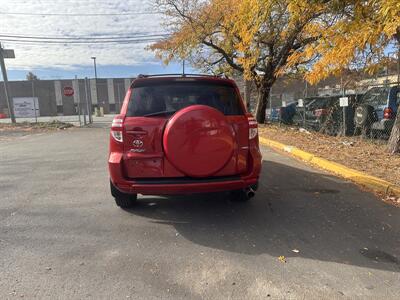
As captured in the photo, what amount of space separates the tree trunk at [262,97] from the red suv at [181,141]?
1395cm

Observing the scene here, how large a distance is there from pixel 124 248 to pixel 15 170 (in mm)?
5685

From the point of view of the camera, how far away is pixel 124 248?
12.3 feet

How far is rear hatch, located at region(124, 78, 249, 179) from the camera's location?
13.6ft

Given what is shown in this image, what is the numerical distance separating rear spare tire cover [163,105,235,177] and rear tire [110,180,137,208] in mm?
1118

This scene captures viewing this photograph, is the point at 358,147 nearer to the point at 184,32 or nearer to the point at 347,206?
the point at 347,206

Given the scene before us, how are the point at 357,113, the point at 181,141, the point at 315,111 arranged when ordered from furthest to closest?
the point at 315,111 < the point at 357,113 < the point at 181,141

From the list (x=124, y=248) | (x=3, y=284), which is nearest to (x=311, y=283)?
(x=124, y=248)

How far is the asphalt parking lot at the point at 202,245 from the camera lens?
9.83ft

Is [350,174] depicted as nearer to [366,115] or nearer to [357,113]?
[366,115]

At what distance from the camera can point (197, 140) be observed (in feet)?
13.2

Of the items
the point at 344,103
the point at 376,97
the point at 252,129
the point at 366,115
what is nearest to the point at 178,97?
the point at 252,129

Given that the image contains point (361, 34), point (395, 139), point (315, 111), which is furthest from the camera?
point (315, 111)

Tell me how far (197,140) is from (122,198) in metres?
1.54

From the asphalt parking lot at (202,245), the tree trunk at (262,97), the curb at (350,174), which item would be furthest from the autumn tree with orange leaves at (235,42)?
the asphalt parking lot at (202,245)
